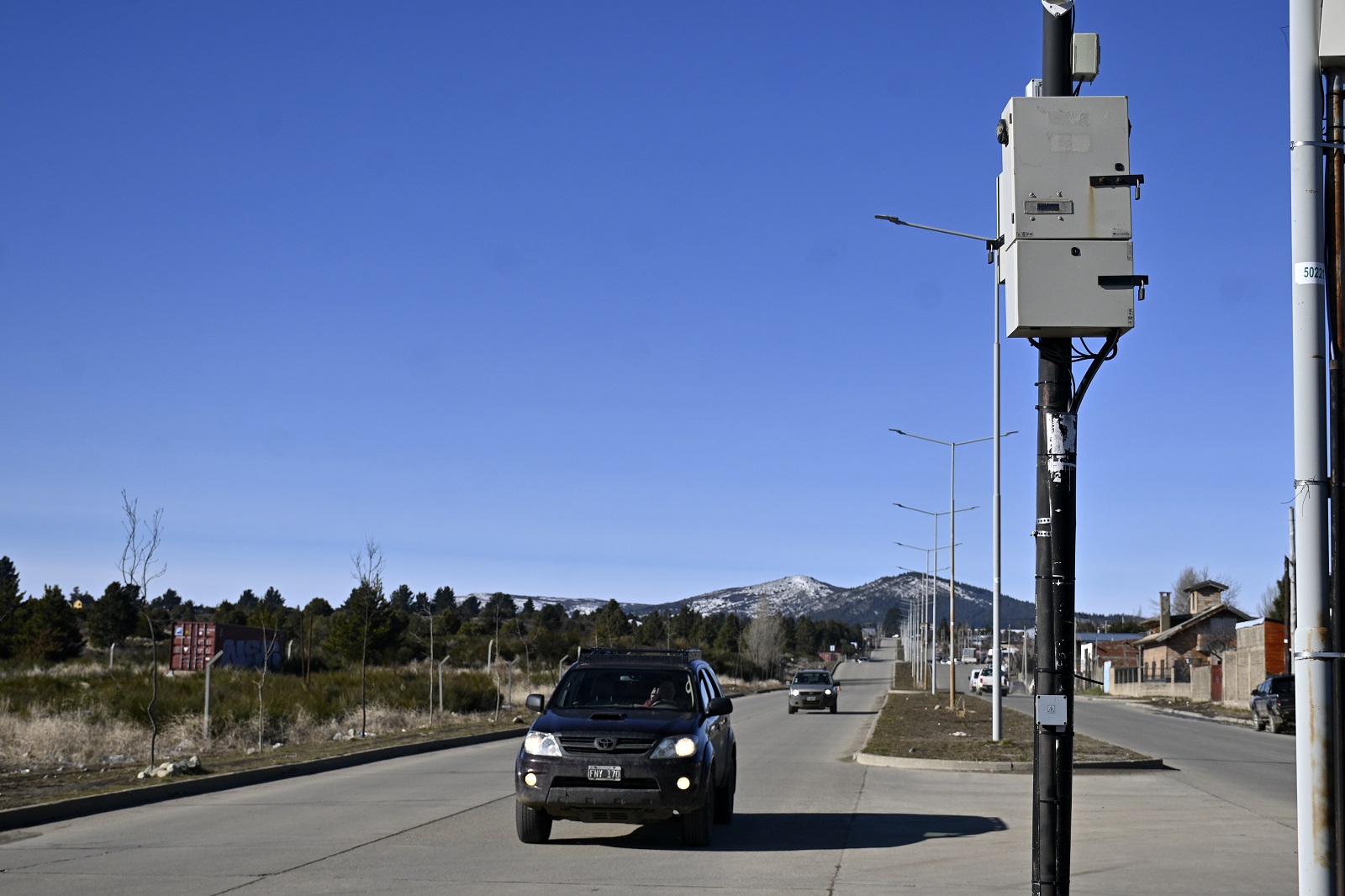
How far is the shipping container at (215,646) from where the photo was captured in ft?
185

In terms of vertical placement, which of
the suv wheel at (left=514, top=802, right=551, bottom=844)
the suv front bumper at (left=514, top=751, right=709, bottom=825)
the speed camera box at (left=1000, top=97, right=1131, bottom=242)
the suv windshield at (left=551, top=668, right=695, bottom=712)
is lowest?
the suv wheel at (left=514, top=802, right=551, bottom=844)

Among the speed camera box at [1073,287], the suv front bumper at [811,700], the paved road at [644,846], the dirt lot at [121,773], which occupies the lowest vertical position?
the suv front bumper at [811,700]

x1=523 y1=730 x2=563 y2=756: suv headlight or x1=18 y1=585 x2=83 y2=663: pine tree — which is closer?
x1=523 y1=730 x2=563 y2=756: suv headlight

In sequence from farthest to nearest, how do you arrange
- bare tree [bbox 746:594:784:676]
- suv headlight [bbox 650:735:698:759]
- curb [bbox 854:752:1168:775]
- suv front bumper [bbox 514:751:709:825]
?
1. bare tree [bbox 746:594:784:676]
2. curb [bbox 854:752:1168:775]
3. suv headlight [bbox 650:735:698:759]
4. suv front bumper [bbox 514:751:709:825]

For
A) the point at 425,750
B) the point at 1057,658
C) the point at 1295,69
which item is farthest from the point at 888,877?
the point at 425,750

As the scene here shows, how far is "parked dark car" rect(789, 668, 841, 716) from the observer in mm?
45938

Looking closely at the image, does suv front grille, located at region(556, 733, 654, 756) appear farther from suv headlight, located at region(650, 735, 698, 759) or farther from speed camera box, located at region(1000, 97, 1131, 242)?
speed camera box, located at region(1000, 97, 1131, 242)

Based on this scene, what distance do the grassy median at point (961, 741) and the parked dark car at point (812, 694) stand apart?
446cm

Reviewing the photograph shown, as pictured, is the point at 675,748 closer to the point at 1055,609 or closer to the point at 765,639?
the point at 1055,609

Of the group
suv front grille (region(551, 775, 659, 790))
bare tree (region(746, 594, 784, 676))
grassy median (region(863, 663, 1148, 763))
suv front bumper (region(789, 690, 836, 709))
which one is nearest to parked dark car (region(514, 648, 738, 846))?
suv front grille (region(551, 775, 659, 790))

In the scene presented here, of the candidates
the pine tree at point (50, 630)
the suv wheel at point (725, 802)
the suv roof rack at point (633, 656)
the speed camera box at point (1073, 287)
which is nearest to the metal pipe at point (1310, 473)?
the speed camera box at point (1073, 287)

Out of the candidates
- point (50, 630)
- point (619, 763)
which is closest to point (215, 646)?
point (50, 630)

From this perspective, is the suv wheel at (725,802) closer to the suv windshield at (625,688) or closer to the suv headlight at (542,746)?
the suv windshield at (625,688)

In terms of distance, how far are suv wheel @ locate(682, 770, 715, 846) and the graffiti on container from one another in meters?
48.7
